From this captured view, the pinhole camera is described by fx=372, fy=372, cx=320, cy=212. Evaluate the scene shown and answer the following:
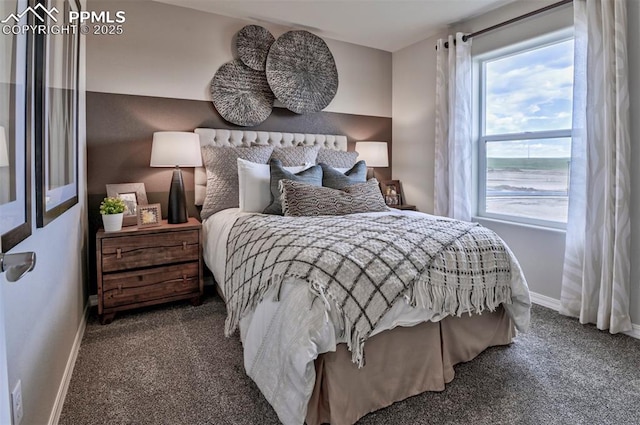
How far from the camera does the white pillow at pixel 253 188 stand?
2.93m

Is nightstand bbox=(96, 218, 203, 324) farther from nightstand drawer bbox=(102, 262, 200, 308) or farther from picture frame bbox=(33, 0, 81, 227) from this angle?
picture frame bbox=(33, 0, 81, 227)

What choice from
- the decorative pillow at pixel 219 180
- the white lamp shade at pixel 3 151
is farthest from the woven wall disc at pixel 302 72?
the white lamp shade at pixel 3 151

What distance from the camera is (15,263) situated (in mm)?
697

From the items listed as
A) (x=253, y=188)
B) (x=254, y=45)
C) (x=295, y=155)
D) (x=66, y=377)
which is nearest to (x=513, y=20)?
(x=295, y=155)

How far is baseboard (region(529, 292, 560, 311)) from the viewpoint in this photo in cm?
294

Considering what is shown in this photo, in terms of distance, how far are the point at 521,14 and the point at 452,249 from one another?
2369mm

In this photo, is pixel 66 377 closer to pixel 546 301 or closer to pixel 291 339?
pixel 291 339

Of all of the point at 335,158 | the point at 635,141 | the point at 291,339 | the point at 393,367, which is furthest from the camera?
the point at 335,158

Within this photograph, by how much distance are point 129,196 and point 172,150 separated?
1.76 feet

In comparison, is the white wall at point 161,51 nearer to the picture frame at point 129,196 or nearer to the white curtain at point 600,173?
the picture frame at point 129,196

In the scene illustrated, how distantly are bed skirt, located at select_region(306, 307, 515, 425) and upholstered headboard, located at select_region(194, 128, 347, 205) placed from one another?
2259 mm

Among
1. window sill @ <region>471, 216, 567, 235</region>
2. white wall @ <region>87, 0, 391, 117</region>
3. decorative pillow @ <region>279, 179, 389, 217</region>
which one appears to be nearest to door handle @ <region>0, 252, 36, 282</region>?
decorative pillow @ <region>279, 179, 389, 217</region>

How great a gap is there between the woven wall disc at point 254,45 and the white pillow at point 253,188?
1.15m

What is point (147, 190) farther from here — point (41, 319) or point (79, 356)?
point (41, 319)
